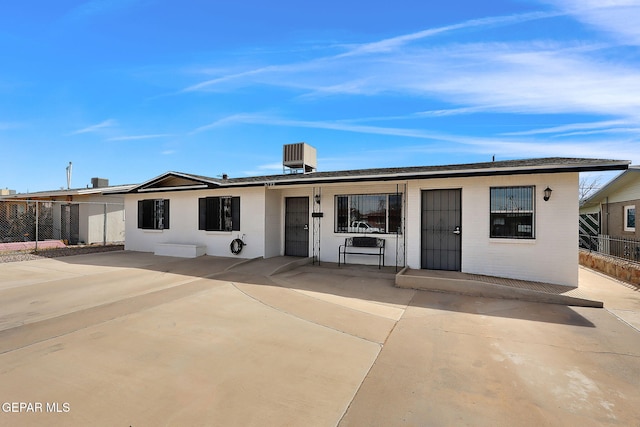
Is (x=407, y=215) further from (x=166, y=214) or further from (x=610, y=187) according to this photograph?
(x=610, y=187)

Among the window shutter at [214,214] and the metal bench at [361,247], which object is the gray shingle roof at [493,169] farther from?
the metal bench at [361,247]

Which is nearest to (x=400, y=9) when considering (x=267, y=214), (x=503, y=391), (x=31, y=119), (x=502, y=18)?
(x=502, y=18)

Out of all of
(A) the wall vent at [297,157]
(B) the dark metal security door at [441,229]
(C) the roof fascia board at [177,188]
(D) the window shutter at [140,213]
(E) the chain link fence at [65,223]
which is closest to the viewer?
(B) the dark metal security door at [441,229]

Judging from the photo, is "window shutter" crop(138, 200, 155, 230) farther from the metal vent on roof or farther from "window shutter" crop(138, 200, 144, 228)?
the metal vent on roof

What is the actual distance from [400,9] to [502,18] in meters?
2.45

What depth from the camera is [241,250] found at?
1100cm

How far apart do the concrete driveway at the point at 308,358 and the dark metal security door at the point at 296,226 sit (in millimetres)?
4332

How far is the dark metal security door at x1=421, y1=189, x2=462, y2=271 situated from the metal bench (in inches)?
54.1

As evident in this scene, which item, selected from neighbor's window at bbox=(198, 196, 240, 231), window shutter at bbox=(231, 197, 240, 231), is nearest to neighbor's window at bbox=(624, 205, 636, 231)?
window shutter at bbox=(231, 197, 240, 231)

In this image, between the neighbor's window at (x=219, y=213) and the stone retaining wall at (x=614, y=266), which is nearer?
Result: the stone retaining wall at (x=614, y=266)

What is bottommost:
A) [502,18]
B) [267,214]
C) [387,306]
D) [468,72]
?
[387,306]

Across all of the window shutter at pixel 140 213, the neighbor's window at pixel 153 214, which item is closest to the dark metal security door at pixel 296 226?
the neighbor's window at pixel 153 214

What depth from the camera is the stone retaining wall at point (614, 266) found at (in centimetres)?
785

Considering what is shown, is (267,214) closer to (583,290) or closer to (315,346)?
(315,346)
